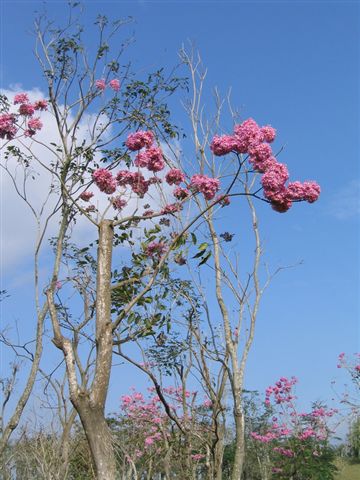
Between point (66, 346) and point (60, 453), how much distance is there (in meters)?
5.62

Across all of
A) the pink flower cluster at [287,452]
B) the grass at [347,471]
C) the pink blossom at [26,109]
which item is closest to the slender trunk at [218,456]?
the pink blossom at [26,109]

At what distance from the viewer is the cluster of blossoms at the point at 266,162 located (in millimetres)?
3402

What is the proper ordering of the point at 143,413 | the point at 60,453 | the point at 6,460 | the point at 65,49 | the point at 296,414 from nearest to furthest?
the point at 65,49
the point at 60,453
the point at 6,460
the point at 143,413
the point at 296,414

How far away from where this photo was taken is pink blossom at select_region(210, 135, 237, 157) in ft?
11.7

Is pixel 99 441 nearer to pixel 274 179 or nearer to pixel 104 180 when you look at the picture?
pixel 274 179

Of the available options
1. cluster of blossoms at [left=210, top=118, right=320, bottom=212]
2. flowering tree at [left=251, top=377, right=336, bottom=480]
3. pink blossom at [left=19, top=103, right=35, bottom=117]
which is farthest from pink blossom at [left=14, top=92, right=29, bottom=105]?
flowering tree at [left=251, top=377, right=336, bottom=480]

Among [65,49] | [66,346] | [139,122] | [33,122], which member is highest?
[65,49]

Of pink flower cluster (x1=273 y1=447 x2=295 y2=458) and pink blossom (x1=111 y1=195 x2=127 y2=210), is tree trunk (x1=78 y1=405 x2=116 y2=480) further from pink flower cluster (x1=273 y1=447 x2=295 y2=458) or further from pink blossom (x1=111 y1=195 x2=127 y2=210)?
pink flower cluster (x1=273 y1=447 x2=295 y2=458)

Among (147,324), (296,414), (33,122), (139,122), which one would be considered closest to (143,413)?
(296,414)

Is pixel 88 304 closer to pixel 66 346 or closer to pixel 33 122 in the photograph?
pixel 33 122

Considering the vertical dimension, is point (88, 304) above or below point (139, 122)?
below

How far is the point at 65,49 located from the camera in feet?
24.6

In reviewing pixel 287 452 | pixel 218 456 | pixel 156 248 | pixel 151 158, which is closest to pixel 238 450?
pixel 218 456

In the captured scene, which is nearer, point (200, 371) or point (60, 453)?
point (200, 371)
